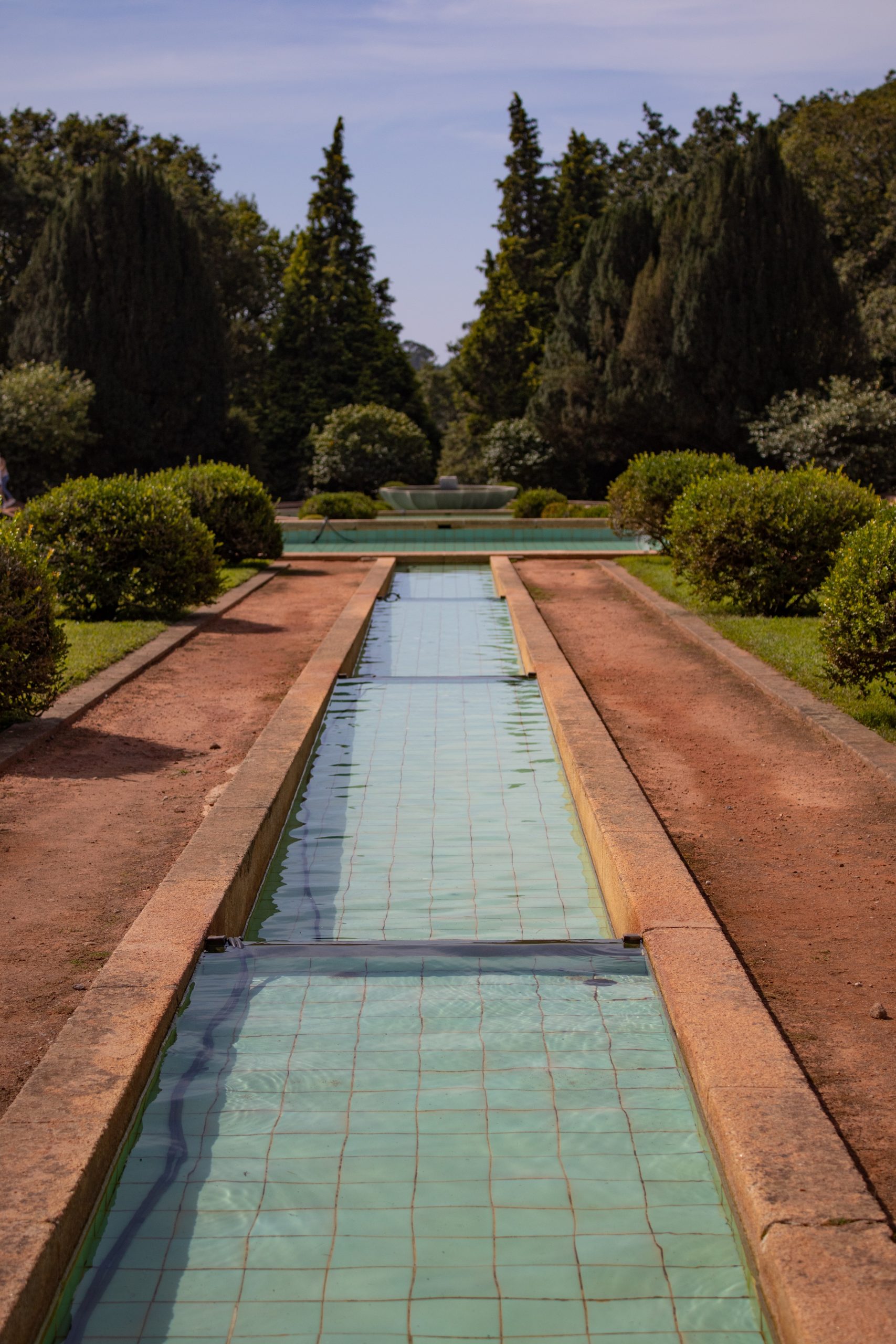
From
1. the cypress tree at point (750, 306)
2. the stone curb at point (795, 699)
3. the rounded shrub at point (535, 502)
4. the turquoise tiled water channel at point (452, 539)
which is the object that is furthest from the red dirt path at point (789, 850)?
the cypress tree at point (750, 306)

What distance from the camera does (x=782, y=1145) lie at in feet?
8.50

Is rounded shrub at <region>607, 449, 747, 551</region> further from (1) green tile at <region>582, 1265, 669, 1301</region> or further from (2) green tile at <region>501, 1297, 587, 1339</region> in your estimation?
(2) green tile at <region>501, 1297, 587, 1339</region>

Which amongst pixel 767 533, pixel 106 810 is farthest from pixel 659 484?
pixel 106 810

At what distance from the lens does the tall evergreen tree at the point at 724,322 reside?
27.8 meters

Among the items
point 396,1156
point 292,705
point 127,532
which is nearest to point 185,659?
point 127,532

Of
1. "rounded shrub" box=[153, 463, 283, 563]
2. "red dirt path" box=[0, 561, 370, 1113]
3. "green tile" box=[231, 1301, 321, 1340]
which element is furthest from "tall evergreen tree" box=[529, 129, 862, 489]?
"green tile" box=[231, 1301, 321, 1340]

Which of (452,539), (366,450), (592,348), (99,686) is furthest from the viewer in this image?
(592,348)

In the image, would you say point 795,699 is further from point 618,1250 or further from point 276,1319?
point 276,1319

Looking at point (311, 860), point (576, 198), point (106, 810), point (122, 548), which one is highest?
point (576, 198)

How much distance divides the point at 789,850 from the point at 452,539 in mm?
17805

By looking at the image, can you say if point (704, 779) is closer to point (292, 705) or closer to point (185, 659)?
point (292, 705)

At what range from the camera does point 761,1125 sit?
8.77 ft

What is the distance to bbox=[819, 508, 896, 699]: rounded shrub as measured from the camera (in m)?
6.65

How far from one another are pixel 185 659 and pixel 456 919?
17.8ft
